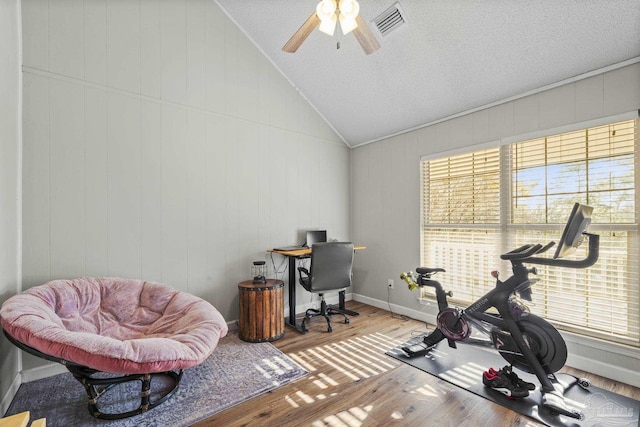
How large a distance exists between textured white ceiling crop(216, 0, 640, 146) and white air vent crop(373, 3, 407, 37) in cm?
5

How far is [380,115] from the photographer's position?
3758mm

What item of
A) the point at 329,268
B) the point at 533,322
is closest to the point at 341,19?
the point at 329,268

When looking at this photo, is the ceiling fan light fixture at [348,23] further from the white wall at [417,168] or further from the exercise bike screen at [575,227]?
the white wall at [417,168]

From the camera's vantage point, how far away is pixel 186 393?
209 centimetres

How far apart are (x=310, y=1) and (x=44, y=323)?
3.31 meters

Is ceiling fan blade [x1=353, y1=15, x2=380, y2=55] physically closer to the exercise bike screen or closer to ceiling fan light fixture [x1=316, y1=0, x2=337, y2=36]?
ceiling fan light fixture [x1=316, y1=0, x2=337, y2=36]

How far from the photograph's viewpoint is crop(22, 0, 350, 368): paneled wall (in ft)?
7.79

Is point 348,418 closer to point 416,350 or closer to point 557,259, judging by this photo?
point 416,350

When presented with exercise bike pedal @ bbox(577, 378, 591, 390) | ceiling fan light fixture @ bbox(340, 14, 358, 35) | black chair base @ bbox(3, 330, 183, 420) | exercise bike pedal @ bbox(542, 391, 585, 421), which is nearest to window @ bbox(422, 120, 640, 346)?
exercise bike pedal @ bbox(577, 378, 591, 390)

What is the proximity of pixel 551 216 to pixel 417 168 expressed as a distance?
4.89ft

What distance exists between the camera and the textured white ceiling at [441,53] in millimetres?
2180

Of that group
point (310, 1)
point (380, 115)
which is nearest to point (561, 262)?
point (380, 115)

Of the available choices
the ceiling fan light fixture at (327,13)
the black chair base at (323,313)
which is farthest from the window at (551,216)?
the ceiling fan light fixture at (327,13)

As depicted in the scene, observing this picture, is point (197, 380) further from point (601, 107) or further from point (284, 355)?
point (601, 107)
